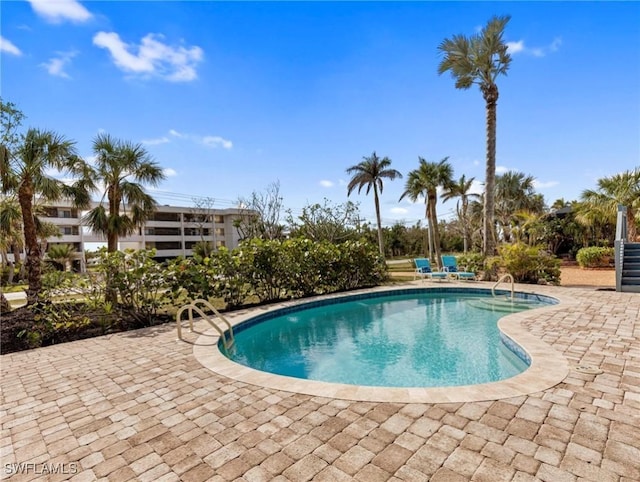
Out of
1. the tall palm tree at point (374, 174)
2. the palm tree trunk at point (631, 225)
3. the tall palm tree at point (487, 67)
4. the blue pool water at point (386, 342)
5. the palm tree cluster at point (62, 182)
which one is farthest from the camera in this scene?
the tall palm tree at point (374, 174)

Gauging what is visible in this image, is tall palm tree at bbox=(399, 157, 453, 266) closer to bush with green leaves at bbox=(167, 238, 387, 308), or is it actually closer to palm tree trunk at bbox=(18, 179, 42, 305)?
bush with green leaves at bbox=(167, 238, 387, 308)

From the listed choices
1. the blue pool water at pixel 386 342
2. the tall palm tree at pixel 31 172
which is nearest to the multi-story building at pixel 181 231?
the tall palm tree at pixel 31 172

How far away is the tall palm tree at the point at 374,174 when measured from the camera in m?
22.0

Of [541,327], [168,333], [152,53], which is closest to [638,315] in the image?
[541,327]

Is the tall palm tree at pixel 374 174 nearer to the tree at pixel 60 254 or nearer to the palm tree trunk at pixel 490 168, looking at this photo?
the palm tree trunk at pixel 490 168

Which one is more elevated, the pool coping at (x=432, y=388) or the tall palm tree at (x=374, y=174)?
the tall palm tree at (x=374, y=174)

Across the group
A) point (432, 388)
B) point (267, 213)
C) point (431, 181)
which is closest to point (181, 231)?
point (267, 213)

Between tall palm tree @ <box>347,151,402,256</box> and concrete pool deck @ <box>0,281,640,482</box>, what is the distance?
60.5 ft

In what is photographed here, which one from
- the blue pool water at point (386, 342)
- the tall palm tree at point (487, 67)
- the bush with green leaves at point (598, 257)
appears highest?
the tall palm tree at point (487, 67)

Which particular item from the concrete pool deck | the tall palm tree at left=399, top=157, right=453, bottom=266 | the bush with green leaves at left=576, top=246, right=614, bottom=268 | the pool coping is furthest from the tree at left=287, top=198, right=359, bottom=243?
the concrete pool deck

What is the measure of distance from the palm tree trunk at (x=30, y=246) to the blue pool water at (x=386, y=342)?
15.9 feet

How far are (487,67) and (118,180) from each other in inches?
594

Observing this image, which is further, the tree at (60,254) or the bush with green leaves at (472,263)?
the tree at (60,254)

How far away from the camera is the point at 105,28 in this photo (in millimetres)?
7016
